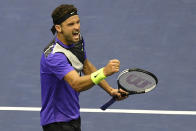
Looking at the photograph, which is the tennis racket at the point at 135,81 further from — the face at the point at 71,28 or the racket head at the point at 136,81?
the face at the point at 71,28

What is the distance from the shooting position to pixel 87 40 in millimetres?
10867

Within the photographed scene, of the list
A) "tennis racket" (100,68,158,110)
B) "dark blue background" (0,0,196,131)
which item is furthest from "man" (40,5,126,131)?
"dark blue background" (0,0,196,131)

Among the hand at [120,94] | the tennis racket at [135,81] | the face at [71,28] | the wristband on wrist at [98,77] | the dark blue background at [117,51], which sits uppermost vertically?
the face at [71,28]

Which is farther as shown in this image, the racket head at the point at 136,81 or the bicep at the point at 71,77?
the racket head at the point at 136,81

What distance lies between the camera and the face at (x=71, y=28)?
6836 mm

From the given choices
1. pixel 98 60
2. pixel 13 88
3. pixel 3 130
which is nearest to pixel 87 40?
pixel 98 60

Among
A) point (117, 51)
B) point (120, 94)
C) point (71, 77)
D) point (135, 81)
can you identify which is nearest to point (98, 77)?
point (71, 77)

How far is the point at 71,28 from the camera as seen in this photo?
684 centimetres

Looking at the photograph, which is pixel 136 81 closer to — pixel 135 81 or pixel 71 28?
pixel 135 81

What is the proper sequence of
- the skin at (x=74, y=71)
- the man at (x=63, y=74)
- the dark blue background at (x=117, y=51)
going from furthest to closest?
1. the dark blue background at (x=117, y=51)
2. the man at (x=63, y=74)
3. the skin at (x=74, y=71)

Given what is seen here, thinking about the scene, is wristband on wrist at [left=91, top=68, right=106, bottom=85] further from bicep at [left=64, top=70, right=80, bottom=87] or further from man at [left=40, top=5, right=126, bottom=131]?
bicep at [left=64, top=70, right=80, bottom=87]

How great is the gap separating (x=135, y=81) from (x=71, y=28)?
3.23 ft

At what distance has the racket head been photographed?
7023 mm

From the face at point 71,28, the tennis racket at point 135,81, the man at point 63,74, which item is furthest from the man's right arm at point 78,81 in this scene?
the tennis racket at point 135,81
